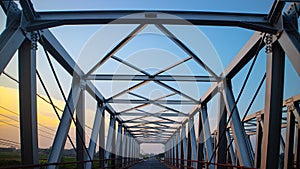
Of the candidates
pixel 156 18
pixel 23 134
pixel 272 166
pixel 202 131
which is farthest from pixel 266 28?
pixel 202 131

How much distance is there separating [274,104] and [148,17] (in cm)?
301

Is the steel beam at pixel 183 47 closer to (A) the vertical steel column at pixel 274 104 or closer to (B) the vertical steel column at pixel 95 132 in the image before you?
(A) the vertical steel column at pixel 274 104

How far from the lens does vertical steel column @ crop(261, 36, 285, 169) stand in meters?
6.38

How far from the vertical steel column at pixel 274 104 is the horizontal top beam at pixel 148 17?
83 centimetres

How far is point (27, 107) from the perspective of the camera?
641 cm

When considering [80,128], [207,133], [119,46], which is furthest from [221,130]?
[80,128]

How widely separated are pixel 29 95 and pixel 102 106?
8.89 metres

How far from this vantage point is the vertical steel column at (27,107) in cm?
637

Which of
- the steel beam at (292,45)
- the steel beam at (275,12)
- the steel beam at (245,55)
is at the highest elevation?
the steel beam at (275,12)

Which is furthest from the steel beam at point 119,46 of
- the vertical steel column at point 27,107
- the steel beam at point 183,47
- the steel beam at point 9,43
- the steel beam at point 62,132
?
the steel beam at point 9,43

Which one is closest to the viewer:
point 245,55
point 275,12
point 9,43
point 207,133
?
point 9,43

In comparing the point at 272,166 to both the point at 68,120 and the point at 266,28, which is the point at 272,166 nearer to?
the point at 266,28

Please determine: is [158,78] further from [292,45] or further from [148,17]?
[292,45]

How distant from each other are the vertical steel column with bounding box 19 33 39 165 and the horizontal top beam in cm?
84
